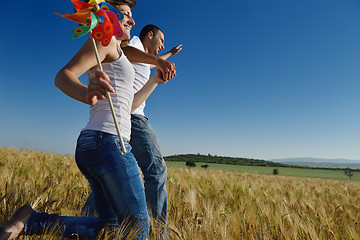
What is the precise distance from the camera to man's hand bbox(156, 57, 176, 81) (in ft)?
4.98

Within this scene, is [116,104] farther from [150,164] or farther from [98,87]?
[150,164]

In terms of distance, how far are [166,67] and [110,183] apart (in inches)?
30.4

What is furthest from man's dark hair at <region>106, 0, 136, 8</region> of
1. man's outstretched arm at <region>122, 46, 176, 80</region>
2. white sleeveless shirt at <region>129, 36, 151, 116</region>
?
white sleeveless shirt at <region>129, 36, 151, 116</region>

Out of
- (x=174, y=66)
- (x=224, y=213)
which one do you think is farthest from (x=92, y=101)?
(x=224, y=213)

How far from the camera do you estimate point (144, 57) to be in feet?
5.26

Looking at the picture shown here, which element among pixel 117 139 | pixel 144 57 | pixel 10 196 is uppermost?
pixel 144 57

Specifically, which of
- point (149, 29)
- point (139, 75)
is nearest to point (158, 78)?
point (139, 75)

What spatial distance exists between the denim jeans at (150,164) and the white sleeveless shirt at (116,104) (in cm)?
61

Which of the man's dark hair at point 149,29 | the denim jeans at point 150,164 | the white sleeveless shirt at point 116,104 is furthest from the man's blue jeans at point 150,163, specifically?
the man's dark hair at point 149,29

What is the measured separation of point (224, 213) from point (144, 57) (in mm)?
1295

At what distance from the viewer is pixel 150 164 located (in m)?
1.86

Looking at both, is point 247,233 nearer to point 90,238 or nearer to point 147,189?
point 147,189

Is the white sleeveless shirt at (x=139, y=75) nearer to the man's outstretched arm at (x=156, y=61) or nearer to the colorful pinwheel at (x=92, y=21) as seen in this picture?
the man's outstretched arm at (x=156, y=61)

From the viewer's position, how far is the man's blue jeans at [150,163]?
1.86 metres
